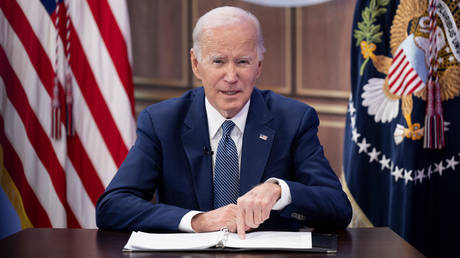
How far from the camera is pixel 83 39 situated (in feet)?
10.5

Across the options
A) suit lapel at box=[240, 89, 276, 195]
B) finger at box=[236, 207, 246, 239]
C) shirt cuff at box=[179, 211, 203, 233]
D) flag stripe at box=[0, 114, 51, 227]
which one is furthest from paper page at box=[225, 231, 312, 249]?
flag stripe at box=[0, 114, 51, 227]

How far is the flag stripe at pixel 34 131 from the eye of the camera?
3102mm

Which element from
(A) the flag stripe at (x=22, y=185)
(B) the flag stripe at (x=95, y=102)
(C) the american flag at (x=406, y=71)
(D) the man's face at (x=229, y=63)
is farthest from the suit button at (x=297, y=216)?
(A) the flag stripe at (x=22, y=185)

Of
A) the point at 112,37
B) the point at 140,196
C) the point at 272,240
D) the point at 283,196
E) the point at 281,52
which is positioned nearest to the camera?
the point at 272,240

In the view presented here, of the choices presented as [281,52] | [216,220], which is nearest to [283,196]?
[216,220]

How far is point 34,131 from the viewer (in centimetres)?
311

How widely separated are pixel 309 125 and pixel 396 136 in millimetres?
1052

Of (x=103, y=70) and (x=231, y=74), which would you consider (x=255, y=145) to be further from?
(x=103, y=70)

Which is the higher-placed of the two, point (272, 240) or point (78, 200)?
point (272, 240)

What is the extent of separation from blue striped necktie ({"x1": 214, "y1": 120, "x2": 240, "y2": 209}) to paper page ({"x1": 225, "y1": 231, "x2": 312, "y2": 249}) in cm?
42

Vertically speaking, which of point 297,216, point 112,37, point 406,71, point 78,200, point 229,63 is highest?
point 112,37

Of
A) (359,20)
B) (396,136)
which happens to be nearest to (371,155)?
(396,136)

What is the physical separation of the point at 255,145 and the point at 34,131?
63.7 inches

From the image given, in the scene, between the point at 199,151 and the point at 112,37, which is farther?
the point at 112,37
